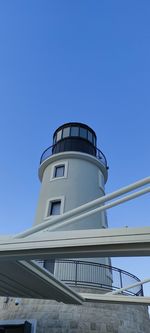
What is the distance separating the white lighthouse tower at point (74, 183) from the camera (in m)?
10.8

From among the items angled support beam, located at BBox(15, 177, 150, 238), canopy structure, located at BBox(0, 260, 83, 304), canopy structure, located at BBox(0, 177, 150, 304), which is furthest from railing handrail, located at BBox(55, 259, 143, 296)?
angled support beam, located at BBox(15, 177, 150, 238)

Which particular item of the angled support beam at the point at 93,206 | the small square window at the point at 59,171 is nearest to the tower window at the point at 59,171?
the small square window at the point at 59,171

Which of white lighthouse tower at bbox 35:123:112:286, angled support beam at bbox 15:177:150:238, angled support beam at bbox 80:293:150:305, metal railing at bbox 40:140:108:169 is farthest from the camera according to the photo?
metal railing at bbox 40:140:108:169

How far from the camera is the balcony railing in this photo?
1036 centimetres

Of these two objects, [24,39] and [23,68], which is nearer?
[24,39]

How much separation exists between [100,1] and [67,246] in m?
9.68

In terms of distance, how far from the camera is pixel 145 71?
10.2m

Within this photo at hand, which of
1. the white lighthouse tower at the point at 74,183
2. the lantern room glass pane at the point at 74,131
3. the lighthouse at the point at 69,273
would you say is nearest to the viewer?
the lighthouse at the point at 69,273

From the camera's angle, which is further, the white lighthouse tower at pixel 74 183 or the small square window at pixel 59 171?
the small square window at pixel 59 171

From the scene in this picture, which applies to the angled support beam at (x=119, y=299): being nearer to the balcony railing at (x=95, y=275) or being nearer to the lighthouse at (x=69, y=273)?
the lighthouse at (x=69, y=273)

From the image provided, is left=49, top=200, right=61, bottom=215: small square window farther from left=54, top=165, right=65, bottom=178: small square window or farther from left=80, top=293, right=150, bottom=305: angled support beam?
left=80, top=293, right=150, bottom=305: angled support beam

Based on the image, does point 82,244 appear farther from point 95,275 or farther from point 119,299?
point 95,275

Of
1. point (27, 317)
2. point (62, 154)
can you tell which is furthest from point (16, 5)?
point (27, 317)

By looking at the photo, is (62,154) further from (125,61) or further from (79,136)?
(125,61)
